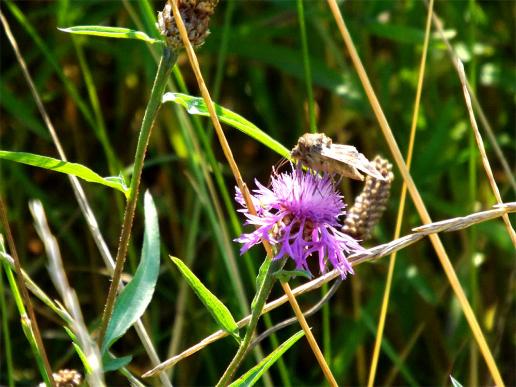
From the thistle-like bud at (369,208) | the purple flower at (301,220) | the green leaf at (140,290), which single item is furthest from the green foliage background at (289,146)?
the purple flower at (301,220)

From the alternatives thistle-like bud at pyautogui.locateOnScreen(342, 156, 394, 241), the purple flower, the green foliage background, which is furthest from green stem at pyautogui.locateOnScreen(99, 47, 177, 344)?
the green foliage background

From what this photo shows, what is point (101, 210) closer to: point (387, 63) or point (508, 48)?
point (387, 63)

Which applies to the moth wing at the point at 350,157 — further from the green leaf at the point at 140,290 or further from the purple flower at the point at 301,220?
the green leaf at the point at 140,290

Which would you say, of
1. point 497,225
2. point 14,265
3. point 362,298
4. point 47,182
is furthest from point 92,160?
point 14,265

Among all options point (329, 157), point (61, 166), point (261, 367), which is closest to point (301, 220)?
point (329, 157)

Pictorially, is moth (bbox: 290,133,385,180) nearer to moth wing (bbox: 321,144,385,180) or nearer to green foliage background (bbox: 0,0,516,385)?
moth wing (bbox: 321,144,385,180)
